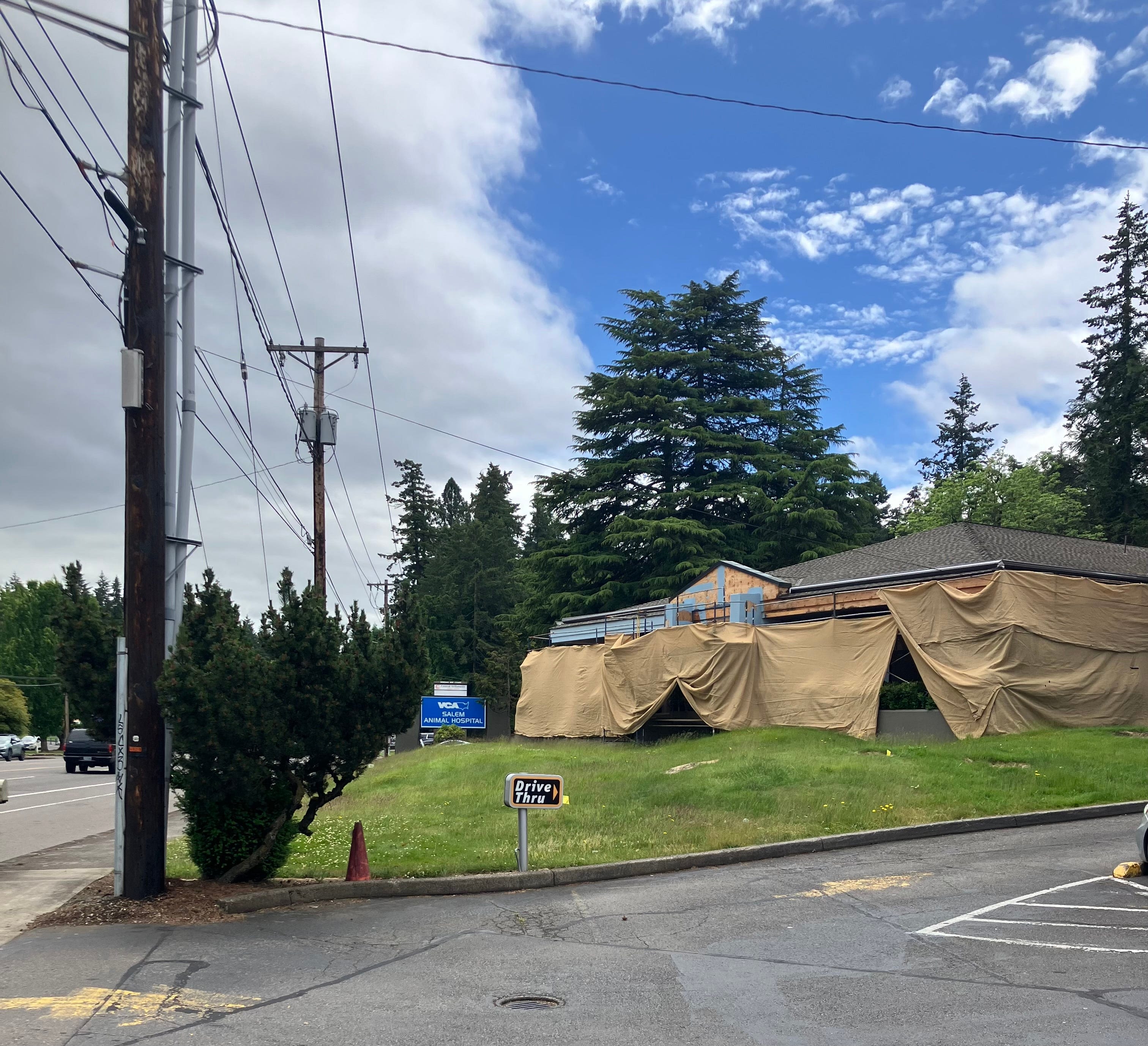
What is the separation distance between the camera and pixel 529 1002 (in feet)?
21.4

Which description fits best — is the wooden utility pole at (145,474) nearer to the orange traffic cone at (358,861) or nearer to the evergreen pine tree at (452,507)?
the orange traffic cone at (358,861)

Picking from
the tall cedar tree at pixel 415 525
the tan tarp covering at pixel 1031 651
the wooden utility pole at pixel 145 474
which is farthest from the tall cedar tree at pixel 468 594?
the wooden utility pole at pixel 145 474

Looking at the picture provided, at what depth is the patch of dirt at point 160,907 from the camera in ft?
30.1

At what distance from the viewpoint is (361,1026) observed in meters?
5.99

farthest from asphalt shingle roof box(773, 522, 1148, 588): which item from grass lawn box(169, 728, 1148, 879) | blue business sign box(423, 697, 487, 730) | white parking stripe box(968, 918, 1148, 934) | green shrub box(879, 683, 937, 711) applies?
white parking stripe box(968, 918, 1148, 934)

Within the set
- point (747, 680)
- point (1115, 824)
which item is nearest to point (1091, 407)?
point (747, 680)

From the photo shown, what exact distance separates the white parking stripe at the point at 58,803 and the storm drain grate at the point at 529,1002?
17.8 metres

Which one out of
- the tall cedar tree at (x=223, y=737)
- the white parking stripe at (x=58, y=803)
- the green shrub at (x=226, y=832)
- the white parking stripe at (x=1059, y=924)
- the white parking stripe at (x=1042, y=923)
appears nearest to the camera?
the white parking stripe at (x=1042, y=923)

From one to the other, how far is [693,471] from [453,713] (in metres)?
17.7

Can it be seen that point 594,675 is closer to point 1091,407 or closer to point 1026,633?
point 1026,633

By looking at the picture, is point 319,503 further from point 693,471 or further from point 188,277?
point 693,471

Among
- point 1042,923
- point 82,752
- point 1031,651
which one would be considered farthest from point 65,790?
point 1042,923

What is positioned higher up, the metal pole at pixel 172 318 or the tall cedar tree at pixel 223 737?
Result: the metal pole at pixel 172 318

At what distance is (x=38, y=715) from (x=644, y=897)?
92.3 m
